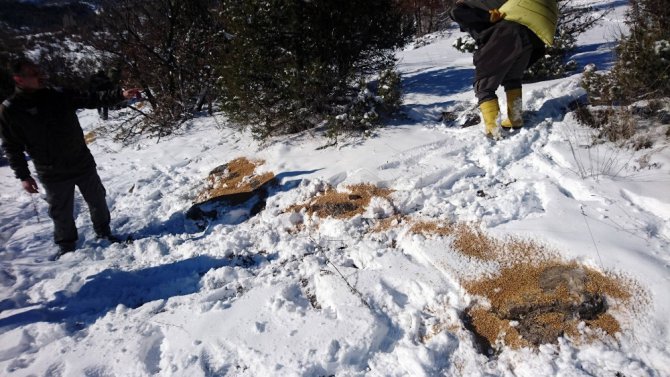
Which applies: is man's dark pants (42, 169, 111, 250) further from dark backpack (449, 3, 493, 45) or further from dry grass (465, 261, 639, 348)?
dark backpack (449, 3, 493, 45)

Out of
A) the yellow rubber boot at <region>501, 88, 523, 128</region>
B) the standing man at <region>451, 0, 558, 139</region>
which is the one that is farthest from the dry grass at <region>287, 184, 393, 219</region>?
the yellow rubber boot at <region>501, 88, 523, 128</region>

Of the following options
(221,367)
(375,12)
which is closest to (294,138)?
(375,12)

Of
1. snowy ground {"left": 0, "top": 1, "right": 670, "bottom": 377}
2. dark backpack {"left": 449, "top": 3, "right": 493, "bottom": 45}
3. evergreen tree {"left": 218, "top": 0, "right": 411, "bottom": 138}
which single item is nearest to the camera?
snowy ground {"left": 0, "top": 1, "right": 670, "bottom": 377}

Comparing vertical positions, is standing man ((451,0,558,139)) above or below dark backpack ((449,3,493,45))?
below

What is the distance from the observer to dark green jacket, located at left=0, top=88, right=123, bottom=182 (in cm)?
354

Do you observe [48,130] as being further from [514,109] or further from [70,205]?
[514,109]

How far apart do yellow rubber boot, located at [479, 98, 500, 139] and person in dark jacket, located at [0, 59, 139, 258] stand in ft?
12.8

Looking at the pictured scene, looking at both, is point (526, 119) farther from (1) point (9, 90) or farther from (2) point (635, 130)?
(1) point (9, 90)

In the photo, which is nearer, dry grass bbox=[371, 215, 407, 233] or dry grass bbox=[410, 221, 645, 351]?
dry grass bbox=[410, 221, 645, 351]

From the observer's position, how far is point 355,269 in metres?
2.87

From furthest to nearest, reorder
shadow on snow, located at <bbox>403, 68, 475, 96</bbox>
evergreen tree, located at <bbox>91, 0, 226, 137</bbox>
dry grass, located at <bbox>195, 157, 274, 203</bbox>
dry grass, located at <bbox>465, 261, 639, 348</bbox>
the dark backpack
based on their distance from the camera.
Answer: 1. evergreen tree, located at <bbox>91, 0, 226, 137</bbox>
2. shadow on snow, located at <bbox>403, 68, 475, 96</bbox>
3. dry grass, located at <bbox>195, 157, 274, 203</bbox>
4. the dark backpack
5. dry grass, located at <bbox>465, 261, 639, 348</bbox>

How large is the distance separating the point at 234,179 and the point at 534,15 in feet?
12.9

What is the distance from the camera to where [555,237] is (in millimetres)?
2543

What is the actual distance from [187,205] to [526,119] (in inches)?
167
